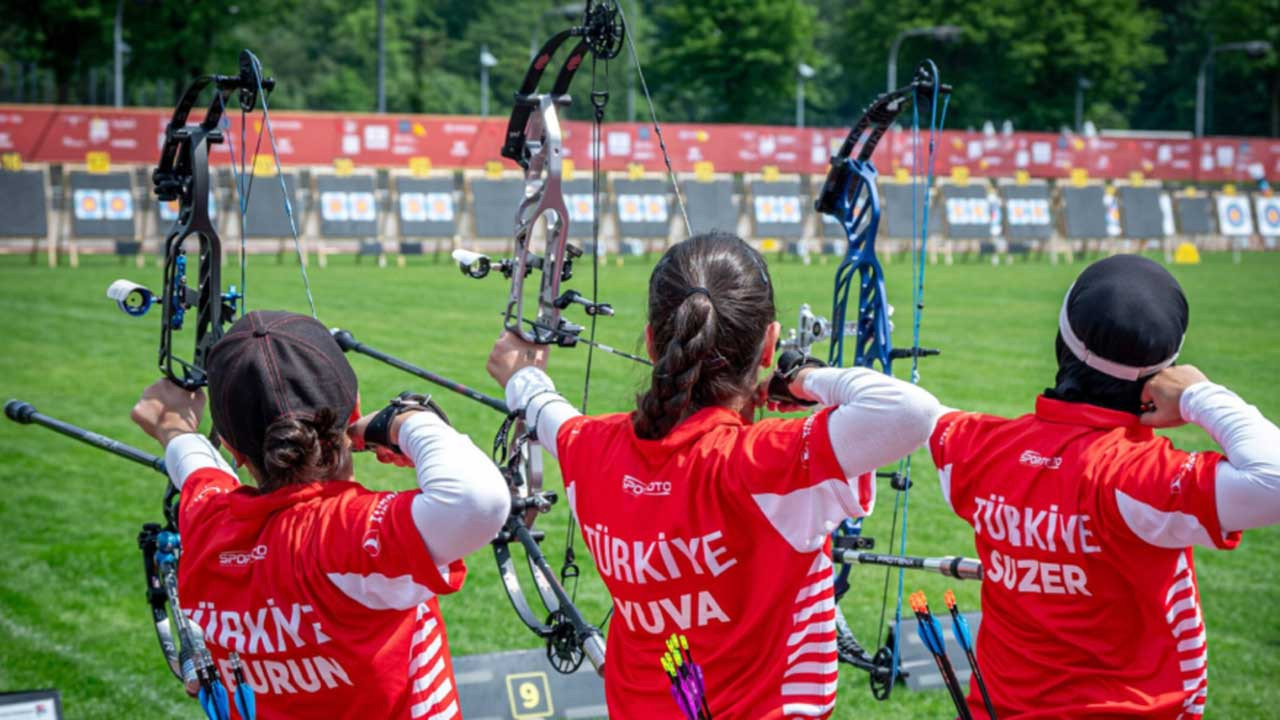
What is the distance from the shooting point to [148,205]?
2075cm

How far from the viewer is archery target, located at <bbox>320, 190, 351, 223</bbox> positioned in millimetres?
21672

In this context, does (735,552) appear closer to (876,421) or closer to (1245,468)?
(876,421)

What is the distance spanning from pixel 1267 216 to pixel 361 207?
19.5 meters

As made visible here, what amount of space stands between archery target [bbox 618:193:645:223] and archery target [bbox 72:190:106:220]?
342 inches

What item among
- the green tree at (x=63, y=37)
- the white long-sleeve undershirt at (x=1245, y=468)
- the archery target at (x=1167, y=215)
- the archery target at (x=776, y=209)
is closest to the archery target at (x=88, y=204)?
the archery target at (x=776, y=209)

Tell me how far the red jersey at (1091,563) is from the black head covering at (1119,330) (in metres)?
0.05

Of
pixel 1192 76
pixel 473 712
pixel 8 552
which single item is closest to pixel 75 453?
pixel 8 552

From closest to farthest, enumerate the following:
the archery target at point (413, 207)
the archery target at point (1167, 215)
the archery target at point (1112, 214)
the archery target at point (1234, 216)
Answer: the archery target at point (413, 207), the archery target at point (1112, 214), the archery target at point (1167, 215), the archery target at point (1234, 216)

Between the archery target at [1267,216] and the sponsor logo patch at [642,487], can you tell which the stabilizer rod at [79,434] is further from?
the archery target at [1267,216]

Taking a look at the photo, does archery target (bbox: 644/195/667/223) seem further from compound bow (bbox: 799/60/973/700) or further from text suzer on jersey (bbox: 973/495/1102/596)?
text suzer on jersey (bbox: 973/495/1102/596)

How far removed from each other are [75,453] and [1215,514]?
283 inches

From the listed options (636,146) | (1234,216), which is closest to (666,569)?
(636,146)

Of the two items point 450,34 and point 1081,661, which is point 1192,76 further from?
point 1081,661

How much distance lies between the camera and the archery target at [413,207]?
22.2 meters
